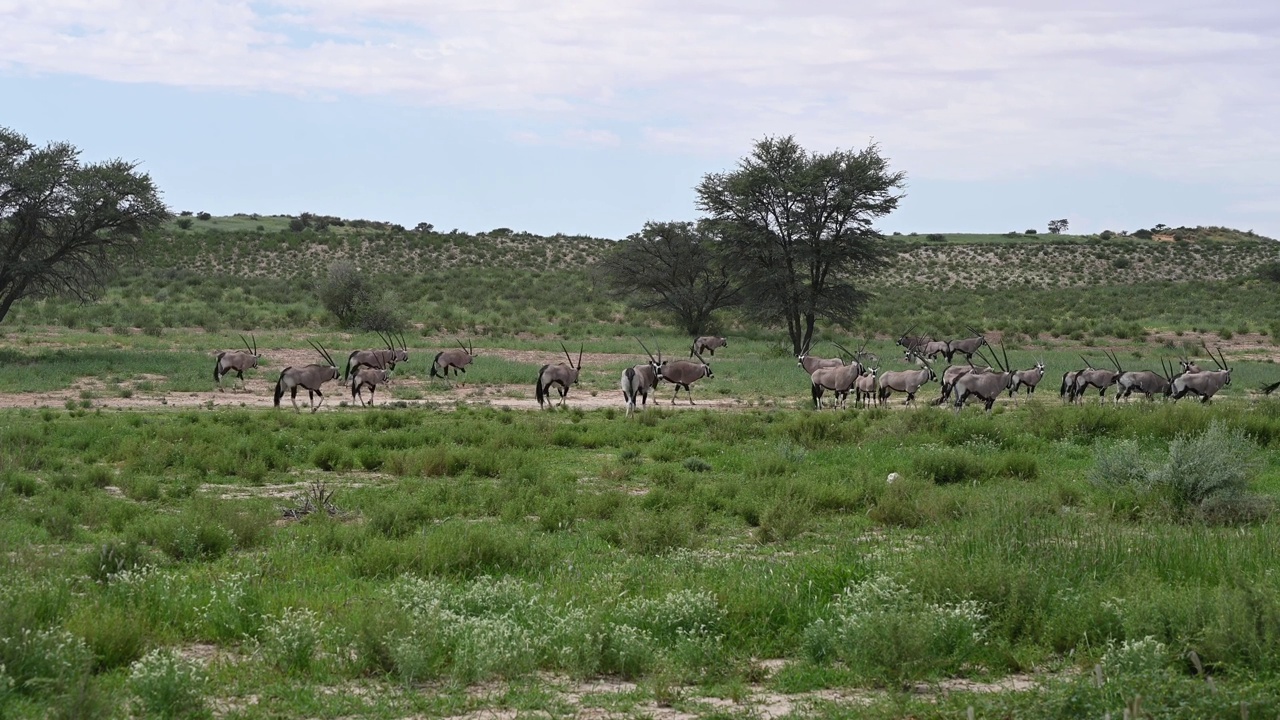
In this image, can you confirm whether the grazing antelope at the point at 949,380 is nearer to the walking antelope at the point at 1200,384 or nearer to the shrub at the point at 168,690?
the walking antelope at the point at 1200,384

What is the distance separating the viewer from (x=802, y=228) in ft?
143

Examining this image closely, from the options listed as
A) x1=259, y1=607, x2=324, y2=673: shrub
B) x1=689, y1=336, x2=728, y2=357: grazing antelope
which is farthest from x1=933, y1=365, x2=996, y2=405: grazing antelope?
x1=259, y1=607, x2=324, y2=673: shrub

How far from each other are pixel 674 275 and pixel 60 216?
29154mm

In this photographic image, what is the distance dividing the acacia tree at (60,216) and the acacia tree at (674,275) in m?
25.5

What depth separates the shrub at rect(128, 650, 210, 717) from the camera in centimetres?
554

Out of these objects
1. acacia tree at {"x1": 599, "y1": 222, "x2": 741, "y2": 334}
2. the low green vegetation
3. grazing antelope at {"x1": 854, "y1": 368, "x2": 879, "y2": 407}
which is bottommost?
the low green vegetation

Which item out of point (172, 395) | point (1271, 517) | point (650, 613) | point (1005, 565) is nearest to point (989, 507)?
point (1005, 565)

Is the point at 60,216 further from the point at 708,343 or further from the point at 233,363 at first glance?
the point at 708,343

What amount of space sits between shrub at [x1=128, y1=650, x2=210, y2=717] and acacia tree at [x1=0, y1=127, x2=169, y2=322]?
29341mm

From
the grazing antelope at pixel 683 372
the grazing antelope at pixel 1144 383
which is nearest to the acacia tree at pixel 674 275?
the grazing antelope at pixel 683 372

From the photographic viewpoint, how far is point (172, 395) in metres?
25.2

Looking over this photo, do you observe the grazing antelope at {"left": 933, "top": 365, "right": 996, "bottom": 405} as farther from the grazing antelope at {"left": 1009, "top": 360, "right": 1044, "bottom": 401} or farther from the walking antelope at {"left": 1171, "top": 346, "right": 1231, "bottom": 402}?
the walking antelope at {"left": 1171, "top": 346, "right": 1231, "bottom": 402}

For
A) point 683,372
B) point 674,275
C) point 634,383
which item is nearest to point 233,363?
point 634,383

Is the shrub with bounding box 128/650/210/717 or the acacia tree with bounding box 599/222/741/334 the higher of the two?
the acacia tree with bounding box 599/222/741/334
